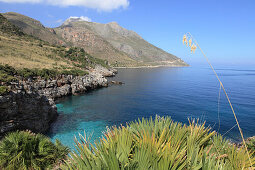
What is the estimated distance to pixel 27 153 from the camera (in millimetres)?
7297

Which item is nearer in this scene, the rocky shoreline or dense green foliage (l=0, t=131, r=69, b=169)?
dense green foliage (l=0, t=131, r=69, b=169)

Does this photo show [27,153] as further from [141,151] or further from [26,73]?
[26,73]

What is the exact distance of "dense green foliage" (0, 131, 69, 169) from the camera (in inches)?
276

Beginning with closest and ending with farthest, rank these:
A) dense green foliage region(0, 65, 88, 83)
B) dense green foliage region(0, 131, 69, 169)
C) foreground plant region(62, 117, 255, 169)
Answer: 1. foreground plant region(62, 117, 255, 169)
2. dense green foliage region(0, 131, 69, 169)
3. dense green foliage region(0, 65, 88, 83)

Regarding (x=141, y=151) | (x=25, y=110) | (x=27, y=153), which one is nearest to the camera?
(x=141, y=151)

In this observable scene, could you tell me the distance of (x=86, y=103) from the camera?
1328 inches

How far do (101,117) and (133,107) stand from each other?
8.48 metres

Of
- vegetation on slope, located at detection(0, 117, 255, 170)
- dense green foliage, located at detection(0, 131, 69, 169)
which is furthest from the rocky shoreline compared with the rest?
vegetation on slope, located at detection(0, 117, 255, 170)

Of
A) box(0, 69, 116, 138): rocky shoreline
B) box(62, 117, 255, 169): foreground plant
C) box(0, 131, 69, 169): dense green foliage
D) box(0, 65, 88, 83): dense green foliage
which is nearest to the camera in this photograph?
box(62, 117, 255, 169): foreground plant

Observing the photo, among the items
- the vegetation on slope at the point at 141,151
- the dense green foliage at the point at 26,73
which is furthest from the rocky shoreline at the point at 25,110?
the vegetation on slope at the point at 141,151

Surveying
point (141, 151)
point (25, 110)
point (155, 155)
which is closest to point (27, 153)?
point (141, 151)

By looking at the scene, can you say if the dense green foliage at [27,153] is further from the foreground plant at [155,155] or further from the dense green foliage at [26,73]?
the dense green foliage at [26,73]

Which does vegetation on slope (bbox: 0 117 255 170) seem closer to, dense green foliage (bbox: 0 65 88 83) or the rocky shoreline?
the rocky shoreline

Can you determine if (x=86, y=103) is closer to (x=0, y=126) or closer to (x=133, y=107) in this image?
(x=133, y=107)
